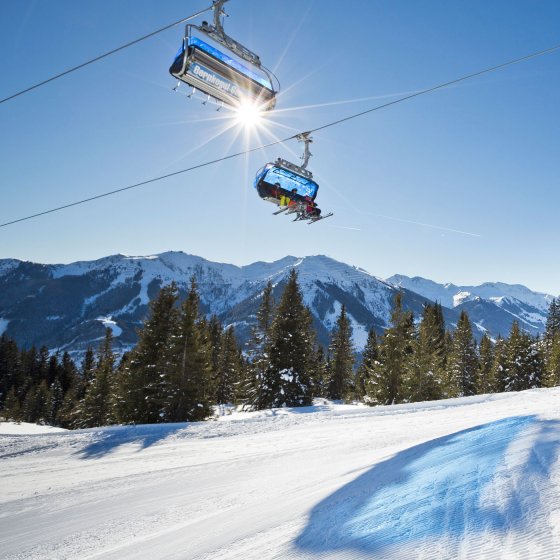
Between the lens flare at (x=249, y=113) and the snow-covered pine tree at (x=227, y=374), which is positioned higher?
the lens flare at (x=249, y=113)

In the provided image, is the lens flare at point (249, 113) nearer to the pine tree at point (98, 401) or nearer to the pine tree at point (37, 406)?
the pine tree at point (98, 401)

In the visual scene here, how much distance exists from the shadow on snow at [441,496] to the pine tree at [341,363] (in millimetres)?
39292

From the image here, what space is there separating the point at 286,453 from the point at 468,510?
6542 mm

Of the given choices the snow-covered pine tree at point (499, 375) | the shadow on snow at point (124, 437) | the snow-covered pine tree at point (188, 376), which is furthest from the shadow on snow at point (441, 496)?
the snow-covered pine tree at point (499, 375)

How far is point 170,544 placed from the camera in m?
5.14

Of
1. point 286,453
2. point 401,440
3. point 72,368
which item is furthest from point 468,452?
point 72,368

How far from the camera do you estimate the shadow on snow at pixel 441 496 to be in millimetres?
3793

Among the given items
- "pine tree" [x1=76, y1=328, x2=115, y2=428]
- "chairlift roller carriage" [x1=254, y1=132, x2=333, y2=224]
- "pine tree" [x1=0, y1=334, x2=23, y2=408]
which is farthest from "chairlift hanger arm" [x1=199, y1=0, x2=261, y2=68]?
"pine tree" [x1=0, y1=334, x2=23, y2=408]

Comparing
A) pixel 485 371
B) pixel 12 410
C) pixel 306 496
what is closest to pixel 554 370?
pixel 485 371

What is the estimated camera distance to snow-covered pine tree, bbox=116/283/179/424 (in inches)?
911

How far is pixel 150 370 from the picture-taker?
2397 centimetres

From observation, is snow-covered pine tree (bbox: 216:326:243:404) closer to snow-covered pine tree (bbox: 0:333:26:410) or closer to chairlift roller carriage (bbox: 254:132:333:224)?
chairlift roller carriage (bbox: 254:132:333:224)

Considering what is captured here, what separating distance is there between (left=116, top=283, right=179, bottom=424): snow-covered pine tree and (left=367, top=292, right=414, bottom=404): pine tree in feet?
48.6

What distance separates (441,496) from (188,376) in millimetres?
20445
